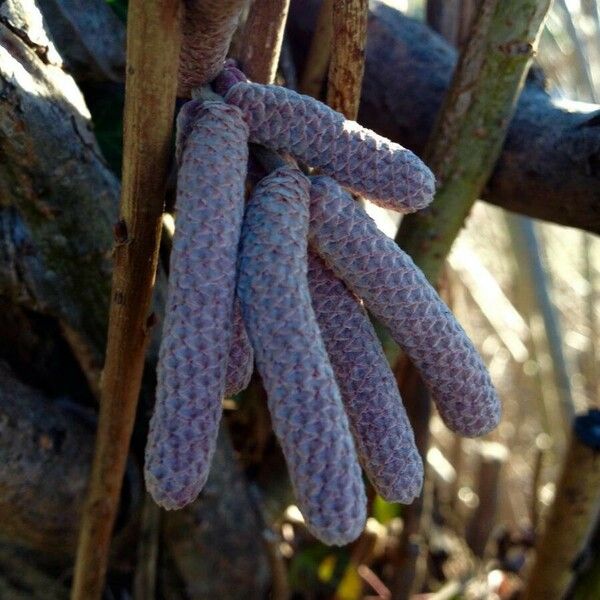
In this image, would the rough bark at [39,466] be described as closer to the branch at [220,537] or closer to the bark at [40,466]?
the bark at [40,466]

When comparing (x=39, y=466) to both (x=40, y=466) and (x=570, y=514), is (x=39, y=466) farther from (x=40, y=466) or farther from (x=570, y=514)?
(x=570, y=514)

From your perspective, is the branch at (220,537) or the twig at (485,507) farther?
the twig at (485,507)

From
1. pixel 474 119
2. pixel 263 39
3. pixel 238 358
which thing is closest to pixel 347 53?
pixel 263 39

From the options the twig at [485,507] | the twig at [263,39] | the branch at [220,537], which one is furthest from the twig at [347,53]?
the twig at [485,507]

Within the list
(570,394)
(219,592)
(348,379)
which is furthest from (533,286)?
(348,379)

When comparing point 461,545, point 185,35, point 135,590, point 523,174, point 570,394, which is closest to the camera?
point 185,35

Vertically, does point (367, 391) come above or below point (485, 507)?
above

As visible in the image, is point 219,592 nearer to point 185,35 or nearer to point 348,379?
point 348,379
